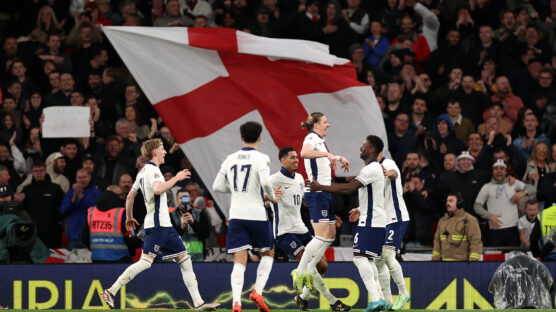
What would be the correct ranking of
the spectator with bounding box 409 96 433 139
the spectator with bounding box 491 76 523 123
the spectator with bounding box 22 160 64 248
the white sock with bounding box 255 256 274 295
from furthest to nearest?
1. the spectator with bounding box 491 76 523 123
2. the spectator with bounding box 409 96 433 139
3. the spectator with bounding box 22 160 64 248
4. the white sock with bounding box 255 256 274 295

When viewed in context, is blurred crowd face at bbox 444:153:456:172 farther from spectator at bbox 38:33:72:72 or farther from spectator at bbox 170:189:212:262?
spectator at bbox 38:33:72:72

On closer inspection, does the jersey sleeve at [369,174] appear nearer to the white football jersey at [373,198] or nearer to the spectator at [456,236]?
the white football jersey at [373,198]

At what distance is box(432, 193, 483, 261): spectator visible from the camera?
53.5 ft

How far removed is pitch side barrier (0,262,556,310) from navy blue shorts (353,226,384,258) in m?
3.09

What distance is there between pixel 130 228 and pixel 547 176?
22.6ft

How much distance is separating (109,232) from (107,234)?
0.05 m

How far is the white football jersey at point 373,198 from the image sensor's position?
12953 millimetres

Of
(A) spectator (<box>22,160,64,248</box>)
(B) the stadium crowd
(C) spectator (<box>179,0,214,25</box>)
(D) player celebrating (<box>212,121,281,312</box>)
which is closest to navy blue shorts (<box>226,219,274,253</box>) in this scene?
(D) player celebrating (<box>212,121,281,312</box>)

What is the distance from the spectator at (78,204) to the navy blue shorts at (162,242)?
165 inches

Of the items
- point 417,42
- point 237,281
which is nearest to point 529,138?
point 417,42

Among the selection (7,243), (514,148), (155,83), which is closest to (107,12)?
(155,83)

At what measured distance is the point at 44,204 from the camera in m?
17.8

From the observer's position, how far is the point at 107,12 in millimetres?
21984

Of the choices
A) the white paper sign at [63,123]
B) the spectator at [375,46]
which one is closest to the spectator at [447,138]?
the spectator at [375,46]
